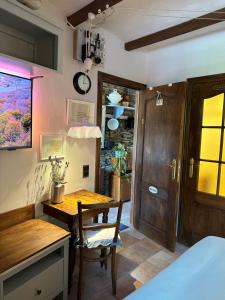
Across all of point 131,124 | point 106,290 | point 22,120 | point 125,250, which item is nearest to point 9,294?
point 106,290

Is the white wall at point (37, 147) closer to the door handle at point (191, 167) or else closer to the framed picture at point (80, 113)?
the framed picture at point (80, 113)

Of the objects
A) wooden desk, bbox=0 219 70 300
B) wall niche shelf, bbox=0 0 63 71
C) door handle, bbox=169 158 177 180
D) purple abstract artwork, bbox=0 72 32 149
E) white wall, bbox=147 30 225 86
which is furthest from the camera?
door handle, bbox=169 158 177 180

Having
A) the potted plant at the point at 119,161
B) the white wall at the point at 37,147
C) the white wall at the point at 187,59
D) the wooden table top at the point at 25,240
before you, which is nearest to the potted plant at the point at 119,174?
the potted plant at the point at 119,161

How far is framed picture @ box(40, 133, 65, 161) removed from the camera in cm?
204

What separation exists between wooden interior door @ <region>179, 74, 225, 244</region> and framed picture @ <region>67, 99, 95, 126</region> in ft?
3.75

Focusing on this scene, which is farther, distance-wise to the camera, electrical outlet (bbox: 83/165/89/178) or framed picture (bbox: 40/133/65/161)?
electrical outlet (bbox: 83/165/89/178)

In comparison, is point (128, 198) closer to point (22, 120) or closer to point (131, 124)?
point (131, 124)

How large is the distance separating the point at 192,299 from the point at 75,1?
2211 mm

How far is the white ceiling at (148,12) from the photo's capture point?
1.92 metres

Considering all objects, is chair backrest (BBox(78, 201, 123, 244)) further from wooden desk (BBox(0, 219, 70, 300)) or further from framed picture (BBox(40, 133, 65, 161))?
framed picture (BBox(40, 133, 65, 161))

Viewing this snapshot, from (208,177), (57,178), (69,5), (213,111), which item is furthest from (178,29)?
(57,178)

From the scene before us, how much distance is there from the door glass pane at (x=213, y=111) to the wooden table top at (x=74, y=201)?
1.40 meters

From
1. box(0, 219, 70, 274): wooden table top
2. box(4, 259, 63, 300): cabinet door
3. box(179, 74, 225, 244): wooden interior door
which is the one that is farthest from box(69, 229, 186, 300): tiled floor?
box(0, 219, 70, 274): wooden table top

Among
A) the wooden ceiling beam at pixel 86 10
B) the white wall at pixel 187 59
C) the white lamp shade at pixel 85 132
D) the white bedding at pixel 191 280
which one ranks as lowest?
the white bedding at pixel 191 280
